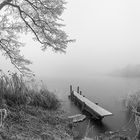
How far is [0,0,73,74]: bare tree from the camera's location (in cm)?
816

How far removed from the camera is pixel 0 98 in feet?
16.0

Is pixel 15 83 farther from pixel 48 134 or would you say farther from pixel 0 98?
pixel 48 134

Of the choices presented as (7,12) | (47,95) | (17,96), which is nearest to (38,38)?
(7,12)

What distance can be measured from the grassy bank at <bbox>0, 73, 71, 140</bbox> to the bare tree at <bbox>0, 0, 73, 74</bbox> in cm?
307

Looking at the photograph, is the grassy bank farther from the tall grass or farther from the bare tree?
the bare tree

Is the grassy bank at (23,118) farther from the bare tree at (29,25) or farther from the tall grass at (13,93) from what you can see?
the bare tree at (29,25)

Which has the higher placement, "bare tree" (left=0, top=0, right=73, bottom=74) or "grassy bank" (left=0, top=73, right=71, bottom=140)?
"bare tree" (left=0, top=0, right=73, bottom=74)

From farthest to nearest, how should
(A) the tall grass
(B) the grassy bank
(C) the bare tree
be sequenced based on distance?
(C) the bare tree, (A) the tall grass, (B) the grassy bank

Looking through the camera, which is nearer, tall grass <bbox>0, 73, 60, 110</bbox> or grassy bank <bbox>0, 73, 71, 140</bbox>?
grassy bank <bbox>0, 73, 71, 140</bbox>

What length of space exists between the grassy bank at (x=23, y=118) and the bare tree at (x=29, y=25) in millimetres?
3068

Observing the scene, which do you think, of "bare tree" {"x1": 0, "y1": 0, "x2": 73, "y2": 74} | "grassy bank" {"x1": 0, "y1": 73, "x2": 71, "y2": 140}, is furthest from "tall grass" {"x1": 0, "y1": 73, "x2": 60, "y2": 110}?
"bare tree" {"x1": 0, "y1": 0, "x2": 73, "y2": 74}

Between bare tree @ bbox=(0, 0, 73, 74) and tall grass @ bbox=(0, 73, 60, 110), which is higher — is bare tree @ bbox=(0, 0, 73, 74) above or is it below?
above

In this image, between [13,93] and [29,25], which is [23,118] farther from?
[29,25]

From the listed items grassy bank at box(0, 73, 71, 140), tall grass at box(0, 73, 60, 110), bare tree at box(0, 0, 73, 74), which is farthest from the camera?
bare tree at box(0, 0, 73, 74)
